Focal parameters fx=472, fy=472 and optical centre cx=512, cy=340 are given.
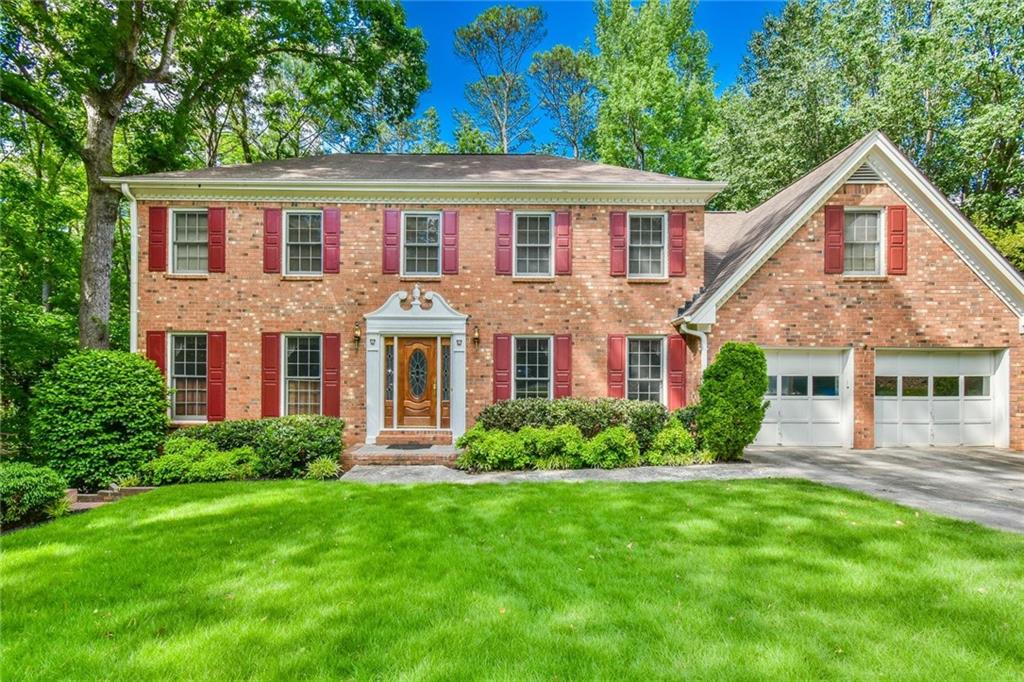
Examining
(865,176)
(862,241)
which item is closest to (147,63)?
(865,176)

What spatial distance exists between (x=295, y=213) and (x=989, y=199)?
22.4 metres

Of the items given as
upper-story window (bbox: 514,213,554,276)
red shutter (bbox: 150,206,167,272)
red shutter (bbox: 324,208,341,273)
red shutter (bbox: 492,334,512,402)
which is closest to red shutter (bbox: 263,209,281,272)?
red shutter (bbox: 324,208,341,273)

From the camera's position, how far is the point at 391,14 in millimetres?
14398

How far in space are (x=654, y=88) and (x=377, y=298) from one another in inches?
703

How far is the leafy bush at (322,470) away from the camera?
876 centimetres

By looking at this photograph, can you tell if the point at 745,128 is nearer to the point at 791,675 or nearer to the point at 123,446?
the point at 791,675

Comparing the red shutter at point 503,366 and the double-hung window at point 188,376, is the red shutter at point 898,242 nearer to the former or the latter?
the red shutter at point 503,366

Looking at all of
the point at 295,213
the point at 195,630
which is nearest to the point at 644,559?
the point at 195,630

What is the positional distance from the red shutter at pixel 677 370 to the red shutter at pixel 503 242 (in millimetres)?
4310

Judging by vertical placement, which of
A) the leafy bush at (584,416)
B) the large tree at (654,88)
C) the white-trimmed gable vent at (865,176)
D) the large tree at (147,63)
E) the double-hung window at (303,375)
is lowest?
the leafy bush at (584,416)

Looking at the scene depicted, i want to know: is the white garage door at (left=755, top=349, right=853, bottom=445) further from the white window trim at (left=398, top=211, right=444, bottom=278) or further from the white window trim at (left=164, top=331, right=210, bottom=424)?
the white window trim at (left=164, top=331, right=210, bottom=424)

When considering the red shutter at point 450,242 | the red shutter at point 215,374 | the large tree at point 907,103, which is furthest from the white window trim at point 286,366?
the large tree at point 907,103

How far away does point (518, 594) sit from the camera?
12.6ft

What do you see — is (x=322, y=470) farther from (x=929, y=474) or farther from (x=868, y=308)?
(x=868, y=308)
